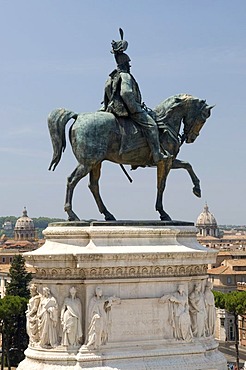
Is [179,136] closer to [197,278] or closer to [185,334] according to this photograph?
[197,278]

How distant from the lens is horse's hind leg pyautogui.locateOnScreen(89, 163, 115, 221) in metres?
17.2

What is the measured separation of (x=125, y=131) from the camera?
16.7 meters

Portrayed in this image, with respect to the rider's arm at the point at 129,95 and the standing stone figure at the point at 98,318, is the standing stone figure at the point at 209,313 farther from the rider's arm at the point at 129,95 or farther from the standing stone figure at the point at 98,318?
the rider's arm at the point at 129,95

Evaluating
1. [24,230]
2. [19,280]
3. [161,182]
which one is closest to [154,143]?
[161,182]

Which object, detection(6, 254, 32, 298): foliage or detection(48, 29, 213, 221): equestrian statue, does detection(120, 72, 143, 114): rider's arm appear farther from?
detection(6, 254, 32, 298): foliage

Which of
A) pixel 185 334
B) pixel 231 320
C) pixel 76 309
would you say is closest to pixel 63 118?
→ pixel 76 309

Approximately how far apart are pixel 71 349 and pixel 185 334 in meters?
2.38

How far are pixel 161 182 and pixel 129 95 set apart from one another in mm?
2087

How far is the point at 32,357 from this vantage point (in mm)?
15125

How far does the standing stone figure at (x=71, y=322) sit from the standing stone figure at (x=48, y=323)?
0.61ft

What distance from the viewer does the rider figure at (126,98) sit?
16.6 meters

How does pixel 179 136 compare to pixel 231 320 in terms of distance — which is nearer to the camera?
pixel 179 136

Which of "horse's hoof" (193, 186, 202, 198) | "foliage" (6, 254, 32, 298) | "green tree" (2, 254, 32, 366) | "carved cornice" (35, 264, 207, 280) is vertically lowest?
"green tree" (2, 254, 32, 366)

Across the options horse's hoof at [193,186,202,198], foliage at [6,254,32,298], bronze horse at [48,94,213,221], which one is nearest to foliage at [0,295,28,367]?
foliage at [6,254,32,298]
